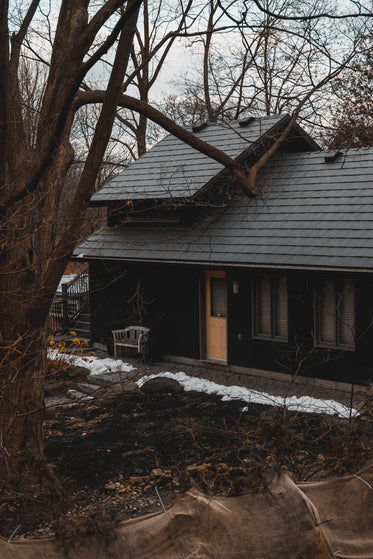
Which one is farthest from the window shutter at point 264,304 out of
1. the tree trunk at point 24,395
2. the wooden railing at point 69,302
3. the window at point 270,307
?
the wooden railing at point 69,302

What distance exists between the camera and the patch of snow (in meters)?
12.3

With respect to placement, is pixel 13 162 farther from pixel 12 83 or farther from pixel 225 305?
pixel 225 305

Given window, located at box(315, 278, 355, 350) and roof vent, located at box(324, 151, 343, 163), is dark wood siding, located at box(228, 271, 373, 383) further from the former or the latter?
roof vent, located at box(324, 151, 343, 163)

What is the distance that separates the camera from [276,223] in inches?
613

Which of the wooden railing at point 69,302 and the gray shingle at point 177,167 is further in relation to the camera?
the wooden railing at point 69,302

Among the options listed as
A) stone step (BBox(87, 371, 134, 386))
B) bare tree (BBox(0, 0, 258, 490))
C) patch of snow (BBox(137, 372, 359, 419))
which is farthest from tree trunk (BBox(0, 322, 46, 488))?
stone step (BBox(87, 371, 134, 386))

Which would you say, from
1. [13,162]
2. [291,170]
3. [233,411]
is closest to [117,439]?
[233,411]

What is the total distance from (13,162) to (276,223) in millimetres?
8513

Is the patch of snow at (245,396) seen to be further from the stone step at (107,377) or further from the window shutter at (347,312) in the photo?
the window shutter at (347,312)

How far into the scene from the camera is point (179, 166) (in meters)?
18.3

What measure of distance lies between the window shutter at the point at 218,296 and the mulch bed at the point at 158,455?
3182mm

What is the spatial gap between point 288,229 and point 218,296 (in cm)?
289

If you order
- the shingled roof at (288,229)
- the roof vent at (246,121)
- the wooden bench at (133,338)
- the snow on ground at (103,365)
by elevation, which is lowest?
the snow on ground at (103,365)

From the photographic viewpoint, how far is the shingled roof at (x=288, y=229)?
1385 cm
